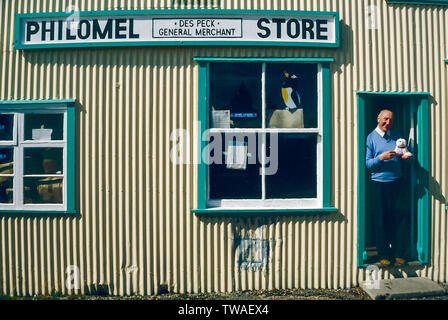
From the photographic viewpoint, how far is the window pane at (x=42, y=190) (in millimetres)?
4480

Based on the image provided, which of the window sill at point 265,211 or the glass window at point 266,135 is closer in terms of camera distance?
the window sill at point 265,211

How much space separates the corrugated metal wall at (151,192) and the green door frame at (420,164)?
93 mm

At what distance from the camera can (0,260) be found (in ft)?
14.5

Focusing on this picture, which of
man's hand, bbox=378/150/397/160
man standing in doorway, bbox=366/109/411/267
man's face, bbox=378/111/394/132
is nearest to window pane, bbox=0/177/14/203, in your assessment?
man standing in doorway, bbox=366/109/411/267

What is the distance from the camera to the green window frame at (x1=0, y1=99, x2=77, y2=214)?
4.35m

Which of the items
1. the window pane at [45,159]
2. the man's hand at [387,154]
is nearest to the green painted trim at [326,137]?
the man's hand at [387,154]

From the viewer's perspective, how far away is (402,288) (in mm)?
4199

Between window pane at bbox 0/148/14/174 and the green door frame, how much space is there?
5056 mm

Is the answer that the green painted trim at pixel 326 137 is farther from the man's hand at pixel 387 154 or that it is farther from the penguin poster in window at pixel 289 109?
the man's hand at pixel 387 154

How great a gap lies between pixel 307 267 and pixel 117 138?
331 centimetres

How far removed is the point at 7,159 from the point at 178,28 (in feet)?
10.3

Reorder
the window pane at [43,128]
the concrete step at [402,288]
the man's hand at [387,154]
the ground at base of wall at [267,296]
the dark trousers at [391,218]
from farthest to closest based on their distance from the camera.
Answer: the dark trousers at [391,218] < the window pane at [43,128] < the man's hand at [387,154] < the ground at base of wall at [267,296] < the concrete step at [402,288]

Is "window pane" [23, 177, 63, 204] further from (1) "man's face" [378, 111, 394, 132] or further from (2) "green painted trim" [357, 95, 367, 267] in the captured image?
(1) "man's face" [378, 111, 394, 132]

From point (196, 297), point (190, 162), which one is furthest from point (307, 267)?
point (190, 162)
